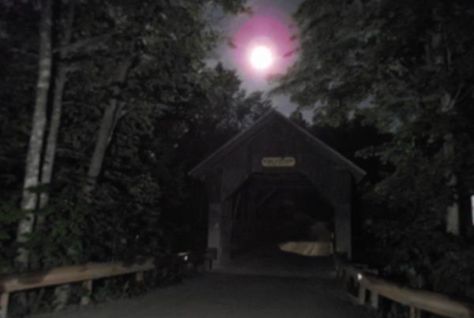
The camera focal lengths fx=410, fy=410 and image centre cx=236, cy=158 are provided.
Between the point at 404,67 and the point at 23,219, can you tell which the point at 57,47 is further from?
the point at 404,67

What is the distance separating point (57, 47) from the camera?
8.70 meters

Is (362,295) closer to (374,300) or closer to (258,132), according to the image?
(374,300)

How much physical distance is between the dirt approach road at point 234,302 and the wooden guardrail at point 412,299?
0.51 meters

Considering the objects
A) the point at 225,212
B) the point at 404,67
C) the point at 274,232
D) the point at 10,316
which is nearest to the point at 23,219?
the point at 10,316

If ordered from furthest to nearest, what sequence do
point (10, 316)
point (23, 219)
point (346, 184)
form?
point (346, 184) < point (23, 219) < point (10, 316)

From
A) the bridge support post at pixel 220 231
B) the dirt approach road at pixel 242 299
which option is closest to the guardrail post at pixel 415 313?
the dirt approach road at pixel 242 299

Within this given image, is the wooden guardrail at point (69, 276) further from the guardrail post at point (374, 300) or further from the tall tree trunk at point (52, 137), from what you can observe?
the guardrail post at point (374, 300)

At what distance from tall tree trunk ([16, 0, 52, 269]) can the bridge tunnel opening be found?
1060 centimetres

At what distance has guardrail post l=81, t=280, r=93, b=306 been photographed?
7.71 meters

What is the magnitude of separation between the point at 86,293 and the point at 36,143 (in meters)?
3.02

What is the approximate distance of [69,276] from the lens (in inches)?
287

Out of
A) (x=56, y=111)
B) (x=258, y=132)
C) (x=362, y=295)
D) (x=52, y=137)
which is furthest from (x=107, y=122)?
(x=258, y=132)

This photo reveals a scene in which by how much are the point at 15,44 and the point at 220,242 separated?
9920mm

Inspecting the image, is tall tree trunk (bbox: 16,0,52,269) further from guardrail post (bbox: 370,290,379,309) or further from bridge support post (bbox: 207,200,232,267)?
bridge support post (bbox: 207,200,232,267)
